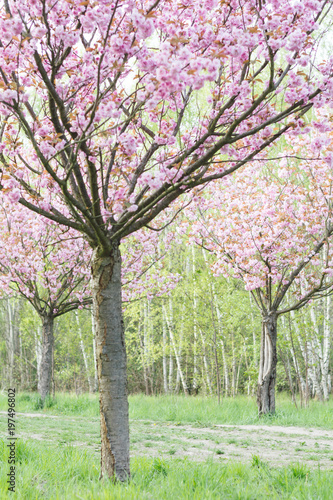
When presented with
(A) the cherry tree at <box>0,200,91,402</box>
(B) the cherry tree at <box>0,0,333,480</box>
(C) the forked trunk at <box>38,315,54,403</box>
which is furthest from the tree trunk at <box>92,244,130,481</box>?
(C) the forked trunk at <box>38,315,54,403</box>

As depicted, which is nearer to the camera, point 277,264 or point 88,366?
point 277,264

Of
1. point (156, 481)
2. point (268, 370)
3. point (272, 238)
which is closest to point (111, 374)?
point (156, 481)

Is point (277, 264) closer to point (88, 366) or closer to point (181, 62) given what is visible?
point (181, 62)

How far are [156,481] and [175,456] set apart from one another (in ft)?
5.62

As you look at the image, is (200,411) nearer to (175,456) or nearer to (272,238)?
(272,238)

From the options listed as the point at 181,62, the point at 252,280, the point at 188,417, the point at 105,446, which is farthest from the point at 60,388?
the point at 181,62

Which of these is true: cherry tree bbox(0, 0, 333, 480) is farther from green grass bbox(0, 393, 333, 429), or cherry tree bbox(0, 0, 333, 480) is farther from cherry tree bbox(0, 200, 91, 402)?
cherry tree bbox(0, 200, 91, 402)

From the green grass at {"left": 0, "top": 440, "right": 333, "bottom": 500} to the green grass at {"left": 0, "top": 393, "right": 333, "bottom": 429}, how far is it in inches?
183

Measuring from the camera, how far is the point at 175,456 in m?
4.78

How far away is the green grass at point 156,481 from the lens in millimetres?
2740

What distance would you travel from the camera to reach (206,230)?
9180mm

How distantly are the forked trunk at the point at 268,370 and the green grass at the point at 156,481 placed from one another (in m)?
5.07

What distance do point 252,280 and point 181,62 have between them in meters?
6.51

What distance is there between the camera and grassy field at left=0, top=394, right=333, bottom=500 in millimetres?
2881
